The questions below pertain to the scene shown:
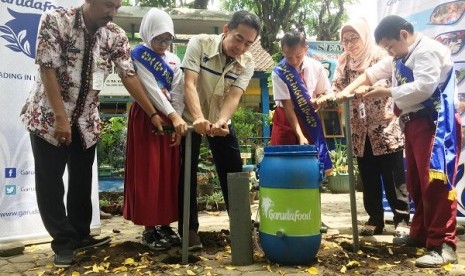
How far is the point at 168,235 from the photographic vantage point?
3.01 m

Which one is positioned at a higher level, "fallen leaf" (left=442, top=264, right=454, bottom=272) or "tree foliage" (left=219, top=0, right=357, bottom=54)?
"tree foliage" (left=219, top=0, right=357, bottom=54)

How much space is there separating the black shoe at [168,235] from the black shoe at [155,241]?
0.03 metres

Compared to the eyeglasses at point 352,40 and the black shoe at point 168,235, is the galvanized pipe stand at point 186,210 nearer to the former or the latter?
the black shoe at point 168,235

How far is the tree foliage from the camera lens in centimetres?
1492

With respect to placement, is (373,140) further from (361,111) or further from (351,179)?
(351,179)

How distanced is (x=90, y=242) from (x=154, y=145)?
89 centimetres

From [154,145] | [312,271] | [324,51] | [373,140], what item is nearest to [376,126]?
[373,140]

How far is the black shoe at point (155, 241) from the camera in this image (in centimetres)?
288

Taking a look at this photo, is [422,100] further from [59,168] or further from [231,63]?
[59,168]

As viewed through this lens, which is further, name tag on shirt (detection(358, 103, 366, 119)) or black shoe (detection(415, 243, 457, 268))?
name tag on shirt (detection(358, 103, 366, 119))

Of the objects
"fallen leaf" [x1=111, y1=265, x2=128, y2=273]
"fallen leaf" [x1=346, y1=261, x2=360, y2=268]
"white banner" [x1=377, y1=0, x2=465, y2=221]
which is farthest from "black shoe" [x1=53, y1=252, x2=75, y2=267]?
"white banner" [x1=377, y1=0, x2=465, y2=221]

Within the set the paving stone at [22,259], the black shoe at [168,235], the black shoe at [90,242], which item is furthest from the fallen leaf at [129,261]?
the paving stone at [22,259]

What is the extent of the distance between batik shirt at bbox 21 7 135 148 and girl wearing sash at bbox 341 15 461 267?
5.23 ft

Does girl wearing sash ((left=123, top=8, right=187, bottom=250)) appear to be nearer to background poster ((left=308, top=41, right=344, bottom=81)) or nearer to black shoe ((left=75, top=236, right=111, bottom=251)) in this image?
black shoe ((left=75, top=236, right=111, bottom=251))
